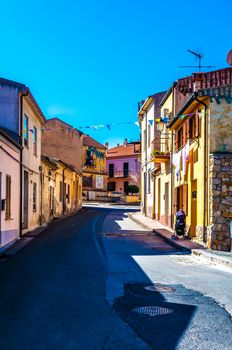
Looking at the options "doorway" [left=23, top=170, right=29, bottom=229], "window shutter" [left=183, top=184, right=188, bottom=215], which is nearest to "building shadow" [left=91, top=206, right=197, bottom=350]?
"window shutter" [left=183, top=184, right=188, bottom=215]

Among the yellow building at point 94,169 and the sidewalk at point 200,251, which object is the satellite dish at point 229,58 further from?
the yellow building at point 94,169

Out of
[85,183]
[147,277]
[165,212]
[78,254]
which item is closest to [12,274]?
[147,277]

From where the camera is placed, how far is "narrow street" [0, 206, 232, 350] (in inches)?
201

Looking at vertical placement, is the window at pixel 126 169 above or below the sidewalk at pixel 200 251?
above

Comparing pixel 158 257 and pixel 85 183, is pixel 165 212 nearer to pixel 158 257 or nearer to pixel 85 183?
pixel 158 257

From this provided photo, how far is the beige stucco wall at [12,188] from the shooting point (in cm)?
1453

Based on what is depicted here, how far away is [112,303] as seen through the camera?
6.96m

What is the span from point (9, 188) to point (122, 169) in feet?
205

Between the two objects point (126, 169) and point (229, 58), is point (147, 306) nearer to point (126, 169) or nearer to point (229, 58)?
point (229, 58)

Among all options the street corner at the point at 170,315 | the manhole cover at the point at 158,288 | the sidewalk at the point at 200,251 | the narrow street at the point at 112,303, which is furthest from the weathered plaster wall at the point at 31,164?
the street corner at the point at 170,315

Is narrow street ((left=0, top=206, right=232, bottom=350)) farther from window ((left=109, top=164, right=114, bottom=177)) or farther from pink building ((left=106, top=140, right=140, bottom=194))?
window ((left=109, top=164, right=114, bottom=177))

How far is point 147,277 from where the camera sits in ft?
31.1

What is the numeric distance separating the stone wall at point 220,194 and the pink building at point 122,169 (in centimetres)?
5971

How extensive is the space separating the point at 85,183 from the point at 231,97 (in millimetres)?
56924
